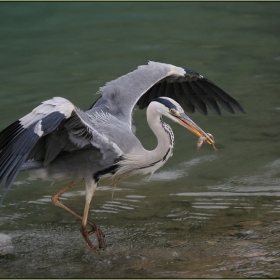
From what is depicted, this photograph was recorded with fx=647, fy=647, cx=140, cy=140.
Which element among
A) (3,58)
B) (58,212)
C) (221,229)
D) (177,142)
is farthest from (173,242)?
(3,58)

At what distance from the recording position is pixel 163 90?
6.96 m

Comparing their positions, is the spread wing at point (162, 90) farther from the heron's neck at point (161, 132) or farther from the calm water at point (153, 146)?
the calm water at point (153, 146)

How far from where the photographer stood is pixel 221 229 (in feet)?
19.0

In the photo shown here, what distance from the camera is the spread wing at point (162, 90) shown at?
6.20 metres

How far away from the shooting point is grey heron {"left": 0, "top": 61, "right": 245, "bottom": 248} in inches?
191

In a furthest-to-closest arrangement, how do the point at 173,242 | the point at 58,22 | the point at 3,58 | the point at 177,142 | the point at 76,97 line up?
the point at 58,22, the point at 3,58, the point at 76,97, the point at 177,142, the point at 173,242

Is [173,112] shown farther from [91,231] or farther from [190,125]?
[91,231]

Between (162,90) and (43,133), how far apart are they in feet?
8.02

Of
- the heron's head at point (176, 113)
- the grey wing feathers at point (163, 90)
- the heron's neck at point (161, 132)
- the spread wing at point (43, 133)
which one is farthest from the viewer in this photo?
the grey wing feathers at point (163, 90)

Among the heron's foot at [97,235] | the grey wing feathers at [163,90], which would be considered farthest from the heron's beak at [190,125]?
the heron's foot at [97,235]

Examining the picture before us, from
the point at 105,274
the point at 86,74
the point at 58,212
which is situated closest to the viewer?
the point at 105,274

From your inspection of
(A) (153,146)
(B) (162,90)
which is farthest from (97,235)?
(A) (153,146)

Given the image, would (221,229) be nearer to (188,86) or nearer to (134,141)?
(134,141)

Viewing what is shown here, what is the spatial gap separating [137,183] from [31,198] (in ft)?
3.78
